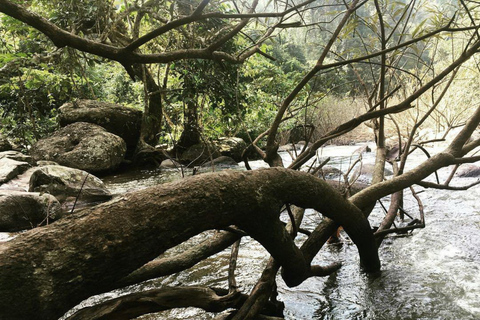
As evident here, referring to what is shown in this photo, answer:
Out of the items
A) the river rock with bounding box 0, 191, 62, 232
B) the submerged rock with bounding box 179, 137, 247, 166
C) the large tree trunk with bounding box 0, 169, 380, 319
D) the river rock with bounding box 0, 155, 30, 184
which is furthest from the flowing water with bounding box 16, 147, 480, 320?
the submerged rock with bounding box 179, 137, 247, 166

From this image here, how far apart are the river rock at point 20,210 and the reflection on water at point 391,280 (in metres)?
2.18

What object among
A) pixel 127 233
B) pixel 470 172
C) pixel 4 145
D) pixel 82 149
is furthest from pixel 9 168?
pixel 470 172

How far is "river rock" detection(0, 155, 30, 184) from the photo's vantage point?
5.58m

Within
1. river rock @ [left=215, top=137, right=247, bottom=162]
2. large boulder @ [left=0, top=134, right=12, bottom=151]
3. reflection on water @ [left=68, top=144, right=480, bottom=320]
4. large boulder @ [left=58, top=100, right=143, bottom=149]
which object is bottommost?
reflection on water @ [left=68, top=144, right=480, bottom=320]

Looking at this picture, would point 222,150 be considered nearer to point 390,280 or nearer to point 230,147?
point 230,147

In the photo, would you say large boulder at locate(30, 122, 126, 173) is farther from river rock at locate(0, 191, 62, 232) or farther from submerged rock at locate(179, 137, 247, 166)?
river rock at locate(0, 191, 62, 232)

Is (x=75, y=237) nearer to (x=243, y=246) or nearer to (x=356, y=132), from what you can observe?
(x=243, y=246)

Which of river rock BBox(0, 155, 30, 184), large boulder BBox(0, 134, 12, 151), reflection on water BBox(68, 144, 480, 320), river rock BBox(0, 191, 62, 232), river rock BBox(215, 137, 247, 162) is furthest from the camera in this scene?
river rock BBox(215, 137, 247, 162)

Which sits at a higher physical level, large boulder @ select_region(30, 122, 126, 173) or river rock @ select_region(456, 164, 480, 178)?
large boulder @ select_region(30, 122, 126, 173)

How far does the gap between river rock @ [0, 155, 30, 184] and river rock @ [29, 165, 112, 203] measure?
0.57m

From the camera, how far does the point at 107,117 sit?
9625mm

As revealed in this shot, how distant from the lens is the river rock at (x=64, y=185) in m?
5.27

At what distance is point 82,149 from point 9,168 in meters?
2.37

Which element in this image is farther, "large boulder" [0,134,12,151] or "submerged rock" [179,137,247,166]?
"submerged rock" [179,137,247,166]
